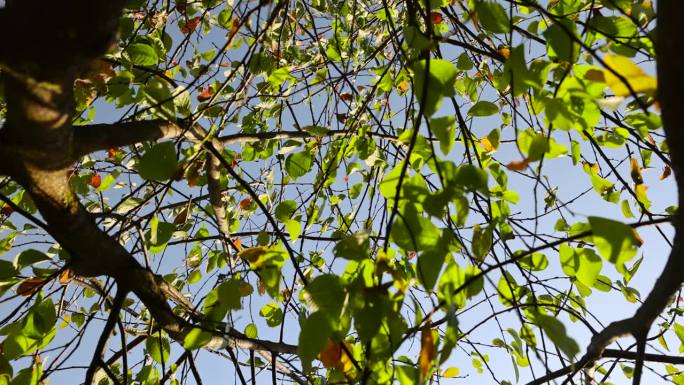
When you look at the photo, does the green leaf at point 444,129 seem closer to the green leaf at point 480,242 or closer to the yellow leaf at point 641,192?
the green leaf at point 480,242

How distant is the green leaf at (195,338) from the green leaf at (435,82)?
0.58 metres

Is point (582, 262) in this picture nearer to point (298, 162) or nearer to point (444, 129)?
point (444, 129)

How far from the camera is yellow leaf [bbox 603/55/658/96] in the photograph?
20.3 inches

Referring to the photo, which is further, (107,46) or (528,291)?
(528,291)

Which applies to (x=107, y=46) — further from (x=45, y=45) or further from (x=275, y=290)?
(x=275, y=290)

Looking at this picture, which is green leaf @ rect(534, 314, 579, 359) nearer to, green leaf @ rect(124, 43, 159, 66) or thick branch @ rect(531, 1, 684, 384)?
thick branch @ rect(531, 1, 684, 384)

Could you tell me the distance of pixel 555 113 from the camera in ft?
2.15

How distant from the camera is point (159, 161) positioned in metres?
0.75

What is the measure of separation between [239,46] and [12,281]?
136 centimetres

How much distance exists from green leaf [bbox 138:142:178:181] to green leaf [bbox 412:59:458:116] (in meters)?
0.41

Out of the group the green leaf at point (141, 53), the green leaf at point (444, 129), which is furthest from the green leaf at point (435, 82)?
the green leaf at point (141, 53)

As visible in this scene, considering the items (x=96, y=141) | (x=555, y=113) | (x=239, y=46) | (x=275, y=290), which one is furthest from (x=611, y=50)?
(x=239, y=46)

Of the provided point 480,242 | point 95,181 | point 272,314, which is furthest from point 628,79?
point 95,181

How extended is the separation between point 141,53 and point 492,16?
828mm
